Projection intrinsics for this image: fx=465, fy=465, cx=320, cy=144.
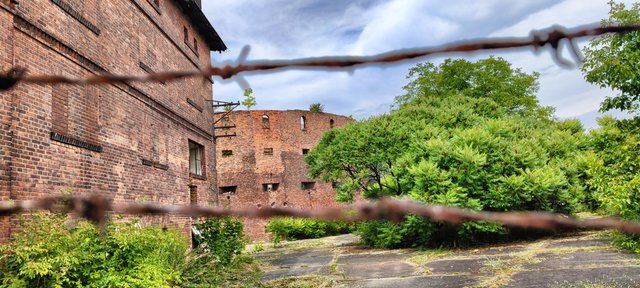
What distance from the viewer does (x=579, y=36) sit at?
40.4 inches

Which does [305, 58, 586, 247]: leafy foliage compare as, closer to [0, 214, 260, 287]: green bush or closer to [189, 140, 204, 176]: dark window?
[189, 140, 204, 176]: dark window

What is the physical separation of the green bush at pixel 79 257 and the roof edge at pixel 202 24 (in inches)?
311

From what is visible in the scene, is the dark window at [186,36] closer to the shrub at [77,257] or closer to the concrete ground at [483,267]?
the concrete ground at [483,267]

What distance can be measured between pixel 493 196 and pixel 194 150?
8.40m

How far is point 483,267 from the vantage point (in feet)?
27.6

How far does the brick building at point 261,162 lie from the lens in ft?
86.4

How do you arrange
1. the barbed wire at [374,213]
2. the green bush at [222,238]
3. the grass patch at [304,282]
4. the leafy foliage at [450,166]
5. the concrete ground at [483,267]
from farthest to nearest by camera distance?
1. the leafy foliage at [450,166]
2. the green bush at [222,238]
3. the grass patch at [304,282]
4. the concrete ground at [483,267]
5. the barbed wire at [374,213]

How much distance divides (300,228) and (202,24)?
1232 centimetres

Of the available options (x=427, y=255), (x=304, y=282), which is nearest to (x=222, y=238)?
(x=304, y=282)

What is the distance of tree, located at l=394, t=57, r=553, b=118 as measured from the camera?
2525cm

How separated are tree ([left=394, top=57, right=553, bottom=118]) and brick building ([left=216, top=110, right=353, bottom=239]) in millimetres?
8051

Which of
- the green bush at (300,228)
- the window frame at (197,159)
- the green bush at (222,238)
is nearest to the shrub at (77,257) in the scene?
the green bush at (222,238)

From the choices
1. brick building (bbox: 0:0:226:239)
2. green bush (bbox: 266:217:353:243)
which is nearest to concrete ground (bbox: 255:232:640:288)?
brick building (bbox: 0:0:226:239)

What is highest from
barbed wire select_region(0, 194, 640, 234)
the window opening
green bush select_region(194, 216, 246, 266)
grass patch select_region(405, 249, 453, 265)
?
the window opening
